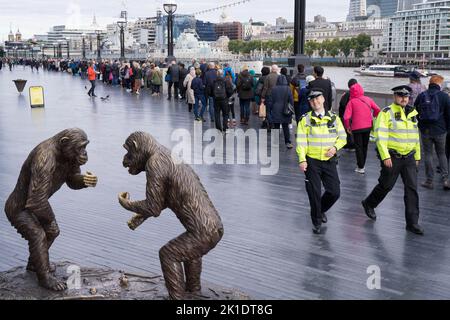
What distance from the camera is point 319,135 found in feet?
20.5

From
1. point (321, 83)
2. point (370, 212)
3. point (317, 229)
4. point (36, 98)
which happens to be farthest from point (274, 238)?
point (36, 98)

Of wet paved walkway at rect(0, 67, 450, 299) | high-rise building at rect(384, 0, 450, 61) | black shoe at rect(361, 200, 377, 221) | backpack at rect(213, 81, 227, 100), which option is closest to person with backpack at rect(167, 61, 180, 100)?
backpack at rect(213, 81, 227, 100)

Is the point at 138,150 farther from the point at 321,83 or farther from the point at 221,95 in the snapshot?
the point at 221,95

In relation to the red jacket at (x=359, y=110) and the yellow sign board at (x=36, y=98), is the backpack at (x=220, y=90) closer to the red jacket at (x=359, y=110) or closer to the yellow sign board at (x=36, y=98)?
the red jacket at (x=359, y=110)

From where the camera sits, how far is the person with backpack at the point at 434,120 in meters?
8.37

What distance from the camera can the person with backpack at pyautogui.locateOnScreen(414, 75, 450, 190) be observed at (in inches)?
329

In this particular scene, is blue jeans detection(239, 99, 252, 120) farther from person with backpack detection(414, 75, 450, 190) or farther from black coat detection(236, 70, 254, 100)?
person with backpack detection(414, 75, 450, 190)

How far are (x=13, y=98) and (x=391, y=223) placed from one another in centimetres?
2236

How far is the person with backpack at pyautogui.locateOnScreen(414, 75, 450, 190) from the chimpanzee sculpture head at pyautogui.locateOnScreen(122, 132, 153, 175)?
18.5 ft

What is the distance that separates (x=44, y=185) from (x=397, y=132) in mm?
3989

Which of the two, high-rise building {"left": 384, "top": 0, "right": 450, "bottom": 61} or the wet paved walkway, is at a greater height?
high-rise building {"left": 384, "top": 0, "right": 450, "bottom": 61}

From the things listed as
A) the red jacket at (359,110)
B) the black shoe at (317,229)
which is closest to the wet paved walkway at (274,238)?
the black shoe at (317,229)

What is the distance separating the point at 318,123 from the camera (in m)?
6.25

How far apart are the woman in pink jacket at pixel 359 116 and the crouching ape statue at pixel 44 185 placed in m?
5.90
